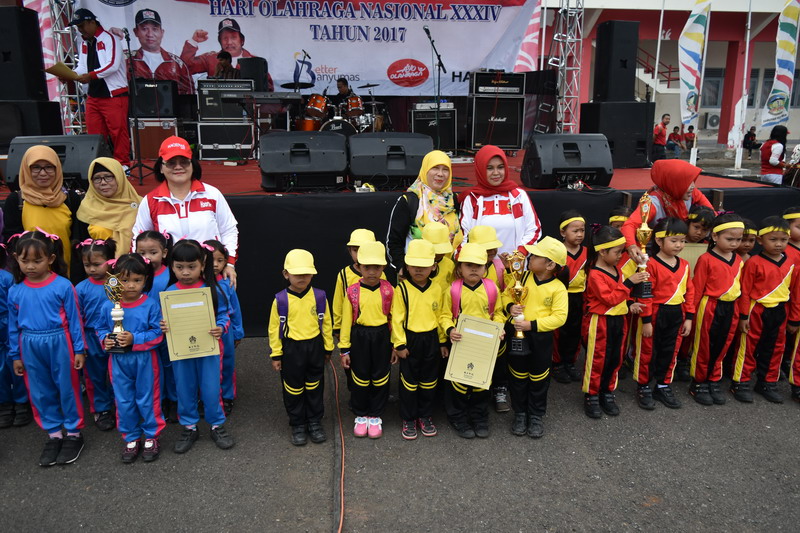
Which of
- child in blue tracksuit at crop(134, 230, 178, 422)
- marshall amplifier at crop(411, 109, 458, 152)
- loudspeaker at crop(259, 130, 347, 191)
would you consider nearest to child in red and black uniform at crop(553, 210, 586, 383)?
loudspeaker at crop(259, 130, 347, 191)

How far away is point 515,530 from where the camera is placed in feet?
8.90

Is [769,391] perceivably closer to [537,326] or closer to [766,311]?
[766,311]

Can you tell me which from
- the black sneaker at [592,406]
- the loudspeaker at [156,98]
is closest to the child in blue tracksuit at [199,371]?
the black sneaker at [592,406]

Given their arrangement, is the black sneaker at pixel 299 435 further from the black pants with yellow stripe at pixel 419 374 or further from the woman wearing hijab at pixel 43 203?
the woman wearing hijab at pixel 43 203

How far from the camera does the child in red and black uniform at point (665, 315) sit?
3816mm

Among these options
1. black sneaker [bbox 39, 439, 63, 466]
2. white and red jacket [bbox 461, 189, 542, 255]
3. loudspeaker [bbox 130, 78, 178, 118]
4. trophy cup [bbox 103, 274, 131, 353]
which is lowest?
black sneaker [bbox 39, 439, 63, 466]

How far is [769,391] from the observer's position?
4.06 meters

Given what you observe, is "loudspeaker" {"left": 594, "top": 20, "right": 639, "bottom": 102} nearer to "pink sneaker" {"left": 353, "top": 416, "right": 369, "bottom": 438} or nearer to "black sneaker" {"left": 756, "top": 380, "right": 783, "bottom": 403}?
"black sneaker" {"left": 756, "top": 380, "right": 783, "bottom": 403}

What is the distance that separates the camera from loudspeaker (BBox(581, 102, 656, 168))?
767 centimetres

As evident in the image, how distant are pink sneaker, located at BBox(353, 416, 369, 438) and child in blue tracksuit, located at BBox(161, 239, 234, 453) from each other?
0.75m

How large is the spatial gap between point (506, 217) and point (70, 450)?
3145 mm

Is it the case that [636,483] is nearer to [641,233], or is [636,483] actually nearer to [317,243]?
[641,233]

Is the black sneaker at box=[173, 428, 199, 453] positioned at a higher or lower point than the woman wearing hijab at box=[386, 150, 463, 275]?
lower

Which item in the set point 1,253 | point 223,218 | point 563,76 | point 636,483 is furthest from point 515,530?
point 563,76
